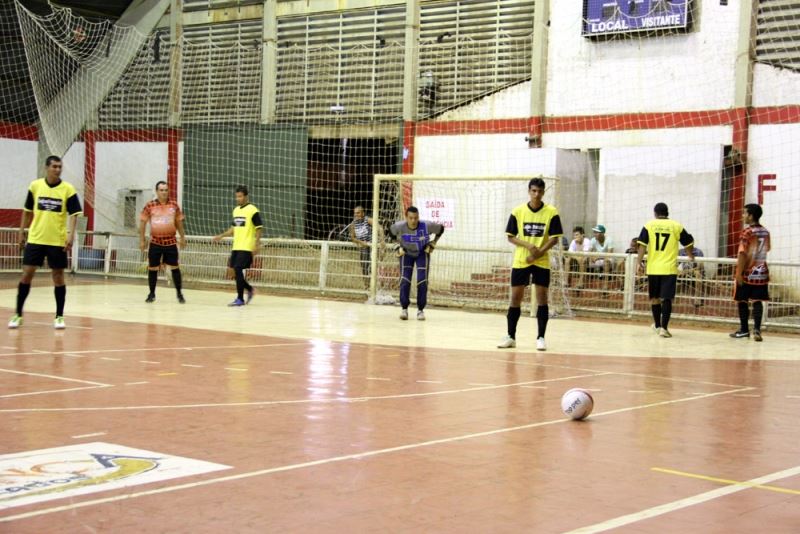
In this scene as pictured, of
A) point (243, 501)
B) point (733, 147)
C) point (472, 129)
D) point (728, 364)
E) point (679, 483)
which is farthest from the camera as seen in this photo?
point (472, 129)

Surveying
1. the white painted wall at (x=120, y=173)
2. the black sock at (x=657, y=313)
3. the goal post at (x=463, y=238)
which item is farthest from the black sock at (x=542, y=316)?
the white painted wall at (x=120, y=173)

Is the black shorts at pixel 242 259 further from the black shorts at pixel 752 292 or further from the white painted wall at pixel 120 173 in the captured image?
the white painted wall at pixel 120 173

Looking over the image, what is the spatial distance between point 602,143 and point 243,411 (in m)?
16.1

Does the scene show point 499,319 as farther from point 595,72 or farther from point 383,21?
point 383,21

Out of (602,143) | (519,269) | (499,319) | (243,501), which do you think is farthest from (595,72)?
(243,501)

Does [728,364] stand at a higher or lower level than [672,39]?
lower

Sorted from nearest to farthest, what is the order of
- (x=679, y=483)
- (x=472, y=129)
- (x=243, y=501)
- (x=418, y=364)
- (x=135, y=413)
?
(x=243, y=501) → (x=679, y=483) → (x=135, y=413) → (x=418, y=364) → (x=472, y=129)

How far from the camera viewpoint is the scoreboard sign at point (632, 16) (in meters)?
20.7

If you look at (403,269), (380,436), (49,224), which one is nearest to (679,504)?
(380,436)

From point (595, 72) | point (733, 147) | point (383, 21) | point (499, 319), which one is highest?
point (383, 21)

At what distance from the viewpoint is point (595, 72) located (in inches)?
870

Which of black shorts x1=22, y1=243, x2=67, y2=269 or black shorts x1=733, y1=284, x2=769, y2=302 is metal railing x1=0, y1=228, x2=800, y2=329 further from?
black shorts x1=22, y1=243, x2=67, y2=269

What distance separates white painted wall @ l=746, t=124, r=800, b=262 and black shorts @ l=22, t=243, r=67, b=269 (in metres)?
13.4

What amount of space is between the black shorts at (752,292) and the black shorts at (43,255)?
8969 mm
